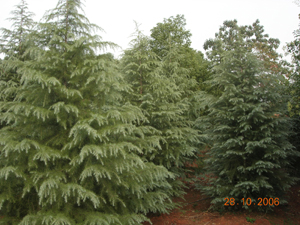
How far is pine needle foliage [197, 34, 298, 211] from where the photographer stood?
6547 millimetres

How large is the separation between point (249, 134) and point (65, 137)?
5.27 metres

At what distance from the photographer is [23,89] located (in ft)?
15.3

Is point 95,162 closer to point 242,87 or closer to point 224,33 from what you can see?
point 242,87

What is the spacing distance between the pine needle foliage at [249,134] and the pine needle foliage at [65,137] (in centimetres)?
295

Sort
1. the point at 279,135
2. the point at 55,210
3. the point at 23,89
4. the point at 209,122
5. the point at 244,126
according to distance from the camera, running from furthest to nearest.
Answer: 1. the point at 209,122
2. the point at 244,126
3. the point at 279,135
4. the point at 23,89
5. the point at 55,210

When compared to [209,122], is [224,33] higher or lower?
higher

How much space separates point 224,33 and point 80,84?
96.5 feet

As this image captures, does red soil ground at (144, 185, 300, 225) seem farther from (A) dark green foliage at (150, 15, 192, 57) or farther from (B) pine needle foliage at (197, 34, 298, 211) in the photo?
(A) dark green foliage at (150, 15, 192, 57)

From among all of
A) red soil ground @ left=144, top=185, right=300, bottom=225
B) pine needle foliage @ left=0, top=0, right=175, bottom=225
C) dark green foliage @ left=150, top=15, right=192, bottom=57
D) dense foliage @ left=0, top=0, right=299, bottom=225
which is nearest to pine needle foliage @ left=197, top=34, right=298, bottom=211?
dense foliage @ left=0, top=0, right=299, bottom=225

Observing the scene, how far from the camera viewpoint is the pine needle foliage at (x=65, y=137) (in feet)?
13.8

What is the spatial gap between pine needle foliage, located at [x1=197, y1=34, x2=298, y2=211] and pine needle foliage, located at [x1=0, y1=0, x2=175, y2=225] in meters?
2.95

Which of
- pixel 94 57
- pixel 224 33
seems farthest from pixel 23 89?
pixel 224 33
